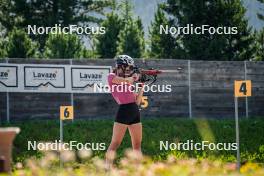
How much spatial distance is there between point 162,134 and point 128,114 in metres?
7.97

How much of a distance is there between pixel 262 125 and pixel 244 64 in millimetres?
2513

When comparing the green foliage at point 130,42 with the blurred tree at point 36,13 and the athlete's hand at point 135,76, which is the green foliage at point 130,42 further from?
the athlete's hand at point 135,76

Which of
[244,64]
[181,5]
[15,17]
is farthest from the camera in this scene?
[15,17]

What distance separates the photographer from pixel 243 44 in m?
28.7

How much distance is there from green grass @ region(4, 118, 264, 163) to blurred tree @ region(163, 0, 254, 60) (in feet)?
25.9

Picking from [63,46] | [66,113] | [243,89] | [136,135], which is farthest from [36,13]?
[136,135]

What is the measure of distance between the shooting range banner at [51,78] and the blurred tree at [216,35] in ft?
27.2

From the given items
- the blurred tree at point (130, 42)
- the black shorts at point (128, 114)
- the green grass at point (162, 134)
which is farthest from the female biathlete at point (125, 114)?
the blurred tree at point (130, 42)

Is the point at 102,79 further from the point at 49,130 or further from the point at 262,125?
the point at 262,125

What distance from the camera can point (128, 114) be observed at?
34.3 feet

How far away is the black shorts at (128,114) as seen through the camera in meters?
10.4

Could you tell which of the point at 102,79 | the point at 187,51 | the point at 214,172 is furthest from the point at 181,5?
the point at 214,172

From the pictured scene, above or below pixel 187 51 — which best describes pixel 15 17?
above

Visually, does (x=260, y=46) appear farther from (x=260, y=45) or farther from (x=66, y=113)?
(x=66, y=113)
